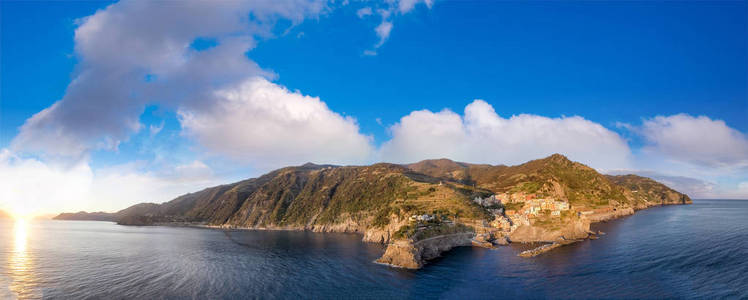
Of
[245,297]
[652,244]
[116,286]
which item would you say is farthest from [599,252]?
[116,286]

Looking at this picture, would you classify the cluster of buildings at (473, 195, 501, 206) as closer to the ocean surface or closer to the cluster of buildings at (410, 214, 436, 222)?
the cluster of buildings at (410, 214, 436, 222)

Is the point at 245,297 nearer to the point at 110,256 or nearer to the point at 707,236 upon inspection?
the point at 110,256

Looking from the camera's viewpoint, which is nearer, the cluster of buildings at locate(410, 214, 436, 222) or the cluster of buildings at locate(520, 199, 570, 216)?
the cluster of buildings at locate(410, 214, 436, 222)

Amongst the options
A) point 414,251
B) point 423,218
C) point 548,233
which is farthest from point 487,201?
point 414,251

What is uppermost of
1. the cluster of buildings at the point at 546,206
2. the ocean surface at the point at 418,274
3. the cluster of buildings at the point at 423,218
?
the cluster of buildings at the point at 546,206

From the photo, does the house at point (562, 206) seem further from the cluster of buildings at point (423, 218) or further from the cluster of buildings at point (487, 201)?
the cluster of buildings at point (423, 218)

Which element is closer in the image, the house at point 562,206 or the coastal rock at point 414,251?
the coastal rock at point 414,251

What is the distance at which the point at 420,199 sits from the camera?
155 m

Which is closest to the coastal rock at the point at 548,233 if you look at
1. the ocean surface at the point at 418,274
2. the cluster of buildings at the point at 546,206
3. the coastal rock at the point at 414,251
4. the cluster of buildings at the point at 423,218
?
the cluster of buildings at the point at 546,206

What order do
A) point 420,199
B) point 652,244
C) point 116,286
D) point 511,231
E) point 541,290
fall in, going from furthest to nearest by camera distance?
1. point 420,199
2. point 511,231
3. point 652,244
4. point 116,286
5. point 541,290

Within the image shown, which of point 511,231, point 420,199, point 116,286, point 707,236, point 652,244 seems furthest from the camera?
point 420,199

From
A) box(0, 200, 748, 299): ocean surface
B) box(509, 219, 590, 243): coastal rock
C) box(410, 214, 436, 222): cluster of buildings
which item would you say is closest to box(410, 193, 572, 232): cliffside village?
box(410, 214, 436, 222): cluster of buildings

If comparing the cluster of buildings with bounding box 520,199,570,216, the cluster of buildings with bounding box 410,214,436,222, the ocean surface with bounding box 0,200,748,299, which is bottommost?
the ocean surface with bounding box 0,200,748,299

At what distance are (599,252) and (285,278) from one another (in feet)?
308
